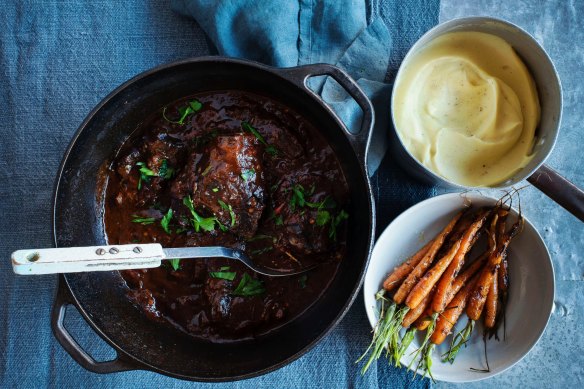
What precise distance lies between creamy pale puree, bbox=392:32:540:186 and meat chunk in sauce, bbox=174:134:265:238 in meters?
0.68

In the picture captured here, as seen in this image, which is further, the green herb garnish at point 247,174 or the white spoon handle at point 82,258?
the green herb garnish at point 247,174

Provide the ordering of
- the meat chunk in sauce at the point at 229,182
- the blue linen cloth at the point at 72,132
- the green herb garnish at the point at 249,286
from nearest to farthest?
the meat chunk in sauce at the point at 229,182 < the green herb garnish at the point at 249,286 < the blue linen cloth at the point at 72,132

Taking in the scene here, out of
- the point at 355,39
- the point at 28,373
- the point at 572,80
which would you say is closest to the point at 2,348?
the point at 28,373

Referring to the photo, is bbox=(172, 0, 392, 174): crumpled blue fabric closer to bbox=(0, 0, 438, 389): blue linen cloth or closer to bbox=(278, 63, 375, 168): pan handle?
bbox=(0, 0, 438, 389): blue linen cloth

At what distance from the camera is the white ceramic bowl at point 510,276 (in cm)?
247

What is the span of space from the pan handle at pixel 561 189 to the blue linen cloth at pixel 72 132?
53cm

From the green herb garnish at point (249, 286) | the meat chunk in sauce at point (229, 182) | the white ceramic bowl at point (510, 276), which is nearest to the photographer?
the meat chunk in sauce at point (229, 182)

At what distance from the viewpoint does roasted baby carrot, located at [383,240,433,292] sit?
100 inches

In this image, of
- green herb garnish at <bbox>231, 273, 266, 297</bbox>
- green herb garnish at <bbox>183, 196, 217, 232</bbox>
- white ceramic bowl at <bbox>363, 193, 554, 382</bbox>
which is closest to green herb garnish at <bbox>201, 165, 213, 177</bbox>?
green herb garnish at <bbox>183, 196, 217, 232</bbox>

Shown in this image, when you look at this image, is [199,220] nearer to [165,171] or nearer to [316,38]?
[165,171]

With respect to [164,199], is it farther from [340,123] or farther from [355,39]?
[355,39]

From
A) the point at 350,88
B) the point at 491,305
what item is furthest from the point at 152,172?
the point at 491,305

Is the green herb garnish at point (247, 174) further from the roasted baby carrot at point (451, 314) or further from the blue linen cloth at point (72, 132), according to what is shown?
the roasted baby carrot at point (451, 314)

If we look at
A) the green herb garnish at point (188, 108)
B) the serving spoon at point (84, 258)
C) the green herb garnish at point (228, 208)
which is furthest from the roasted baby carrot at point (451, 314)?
the green herb garnish at point (188, 108)
